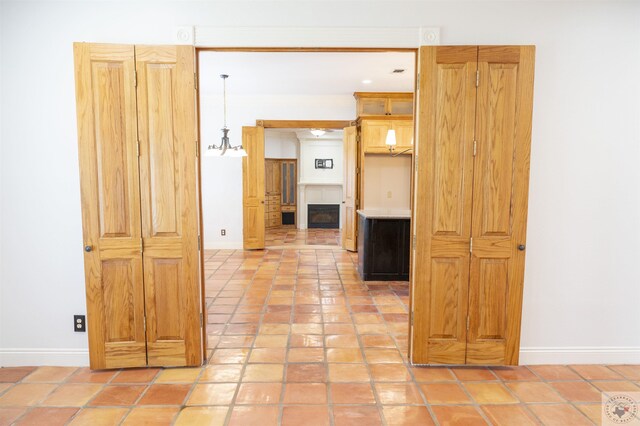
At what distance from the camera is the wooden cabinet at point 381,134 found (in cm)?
714

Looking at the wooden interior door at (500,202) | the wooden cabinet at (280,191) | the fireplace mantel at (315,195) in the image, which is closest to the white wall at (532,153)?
the wooden interior door at (500,202)

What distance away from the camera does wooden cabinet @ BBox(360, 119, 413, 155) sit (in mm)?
7141

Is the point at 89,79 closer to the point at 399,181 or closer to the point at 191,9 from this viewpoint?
the point at 191,9

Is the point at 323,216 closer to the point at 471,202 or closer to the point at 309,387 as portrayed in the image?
the point at 471,202

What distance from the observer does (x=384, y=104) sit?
7254 millimetres

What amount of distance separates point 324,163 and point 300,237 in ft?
9.12

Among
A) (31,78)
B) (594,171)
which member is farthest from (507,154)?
(31,78)

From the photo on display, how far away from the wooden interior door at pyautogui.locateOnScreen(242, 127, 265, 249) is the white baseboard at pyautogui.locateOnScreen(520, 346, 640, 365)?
5.53 m

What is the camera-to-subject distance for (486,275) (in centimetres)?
294

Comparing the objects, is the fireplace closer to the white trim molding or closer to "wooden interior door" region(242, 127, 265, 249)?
"wooden interior door" region(242, 127, 265, 249)

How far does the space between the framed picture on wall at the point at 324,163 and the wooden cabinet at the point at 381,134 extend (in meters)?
4.31

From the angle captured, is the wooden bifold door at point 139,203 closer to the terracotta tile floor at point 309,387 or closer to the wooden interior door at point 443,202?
the terracotta tile floor at point 309,387

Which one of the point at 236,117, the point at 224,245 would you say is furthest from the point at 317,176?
the point at 224,245

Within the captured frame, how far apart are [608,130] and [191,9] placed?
10.4ft
